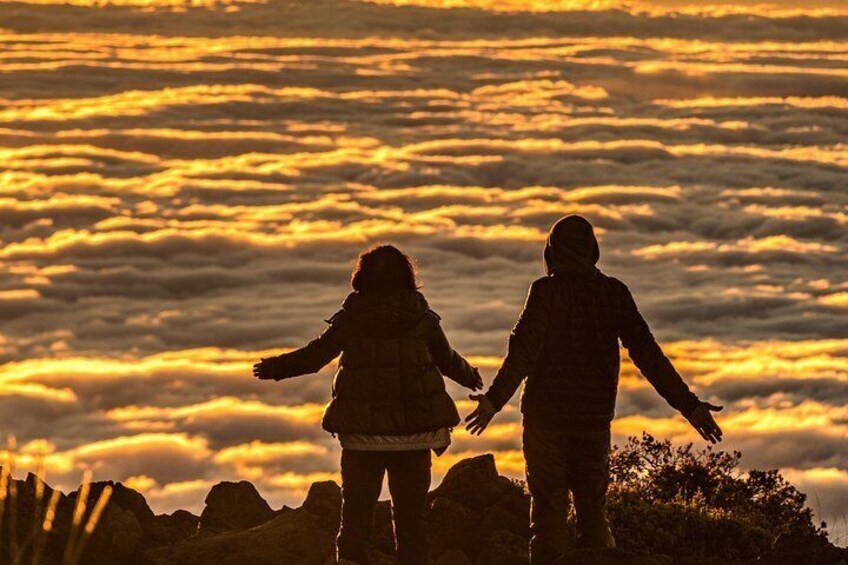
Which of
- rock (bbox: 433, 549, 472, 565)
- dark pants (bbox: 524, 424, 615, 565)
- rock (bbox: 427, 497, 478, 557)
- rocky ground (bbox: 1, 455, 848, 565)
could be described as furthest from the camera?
rock (bbox: 427, 497, 478, 557)

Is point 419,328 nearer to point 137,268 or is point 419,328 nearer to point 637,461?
point 637,461

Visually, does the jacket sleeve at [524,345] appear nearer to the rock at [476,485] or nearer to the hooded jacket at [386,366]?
the hooded jacket at [386,366]

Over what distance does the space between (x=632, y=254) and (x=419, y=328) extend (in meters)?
138

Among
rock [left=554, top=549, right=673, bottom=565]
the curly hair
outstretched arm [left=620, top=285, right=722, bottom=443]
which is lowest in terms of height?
rock [left=554, top=549, right=673, bottom=565]

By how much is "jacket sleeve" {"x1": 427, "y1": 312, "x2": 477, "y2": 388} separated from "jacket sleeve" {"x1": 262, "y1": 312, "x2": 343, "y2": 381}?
1.68 ft

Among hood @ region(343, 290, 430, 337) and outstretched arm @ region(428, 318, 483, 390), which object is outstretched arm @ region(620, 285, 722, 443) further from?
hood @ region(343, 290, 430, 337)

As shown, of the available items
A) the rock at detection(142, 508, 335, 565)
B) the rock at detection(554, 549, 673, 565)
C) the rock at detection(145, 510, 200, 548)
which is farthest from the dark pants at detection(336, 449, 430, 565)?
the rock at detection(145, 510, 200, 548)

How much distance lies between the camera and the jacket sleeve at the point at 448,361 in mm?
11084

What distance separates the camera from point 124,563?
1197 cm

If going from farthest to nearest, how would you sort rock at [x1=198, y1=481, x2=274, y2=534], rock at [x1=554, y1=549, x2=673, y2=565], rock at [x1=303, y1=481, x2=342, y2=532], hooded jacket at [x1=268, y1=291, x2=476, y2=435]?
rock at [x1=198, y1=481, x2=274, y2=534], rock at [x1=303, y1=481, x2=342, y2=532], hooded jacket at [x1=268, y1=291, x2=476, y2=435], rock at [x1=554, y1=549, x2=673, y2=565]

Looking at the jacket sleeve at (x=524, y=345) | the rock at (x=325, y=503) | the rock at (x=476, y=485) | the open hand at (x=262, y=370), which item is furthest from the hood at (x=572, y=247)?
the rock at (x=325, y=503)

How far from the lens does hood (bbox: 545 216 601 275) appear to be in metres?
10.9

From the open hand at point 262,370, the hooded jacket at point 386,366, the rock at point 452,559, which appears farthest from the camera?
the rock at point 452,559

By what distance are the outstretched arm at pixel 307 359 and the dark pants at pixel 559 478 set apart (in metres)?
1.16
